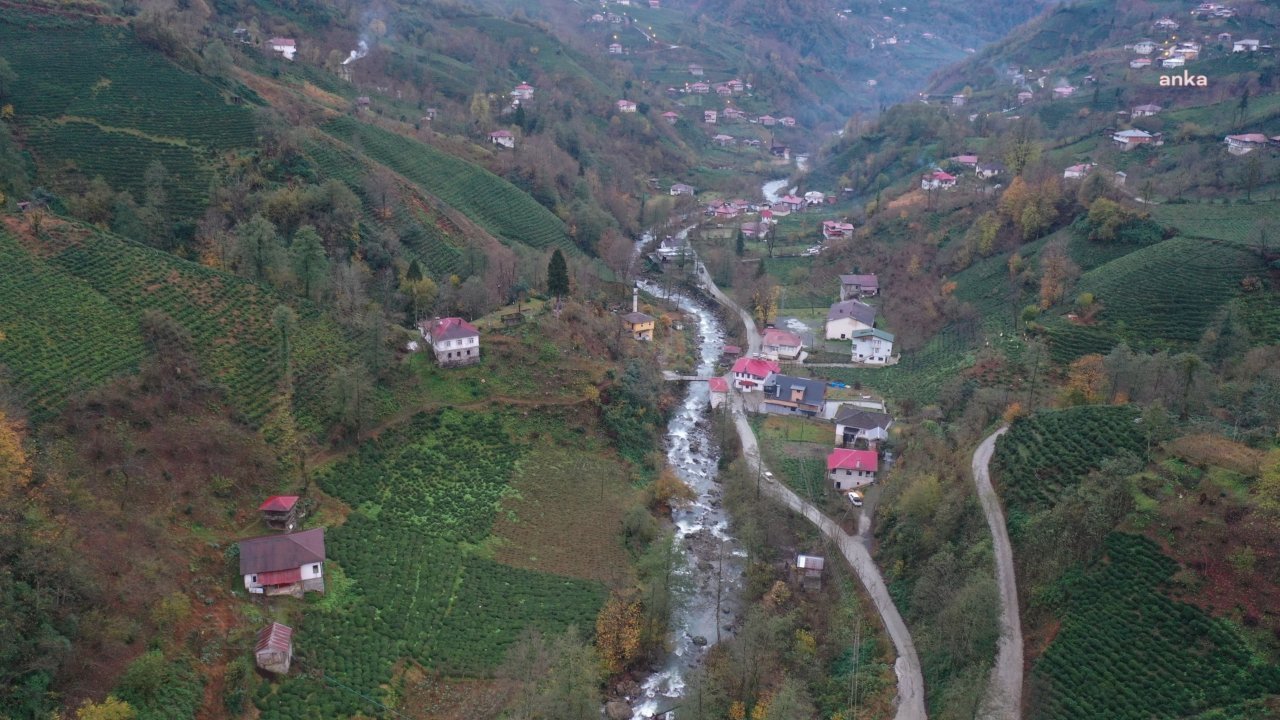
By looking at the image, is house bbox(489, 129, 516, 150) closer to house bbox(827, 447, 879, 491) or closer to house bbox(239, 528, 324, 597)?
house bbox(827, 447, 879, 491)

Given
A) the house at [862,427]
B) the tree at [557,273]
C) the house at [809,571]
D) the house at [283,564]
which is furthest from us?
the tree at [557,273]

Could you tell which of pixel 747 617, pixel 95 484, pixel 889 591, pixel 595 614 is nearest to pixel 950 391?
pixel 889 591

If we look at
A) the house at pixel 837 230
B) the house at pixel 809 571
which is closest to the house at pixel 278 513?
the house at pixel 809 571

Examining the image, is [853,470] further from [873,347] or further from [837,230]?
[837,230]

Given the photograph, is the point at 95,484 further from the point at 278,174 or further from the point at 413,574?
the point at 278,174

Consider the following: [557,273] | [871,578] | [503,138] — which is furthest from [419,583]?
[503,138]

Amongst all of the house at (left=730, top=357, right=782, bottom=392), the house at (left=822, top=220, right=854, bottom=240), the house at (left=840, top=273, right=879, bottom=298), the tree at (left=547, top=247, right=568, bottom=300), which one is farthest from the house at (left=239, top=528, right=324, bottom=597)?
the house at (left=822, top=220, right=854, bottom=240)

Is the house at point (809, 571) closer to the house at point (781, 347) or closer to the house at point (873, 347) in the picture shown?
the house at point (781, 347)
